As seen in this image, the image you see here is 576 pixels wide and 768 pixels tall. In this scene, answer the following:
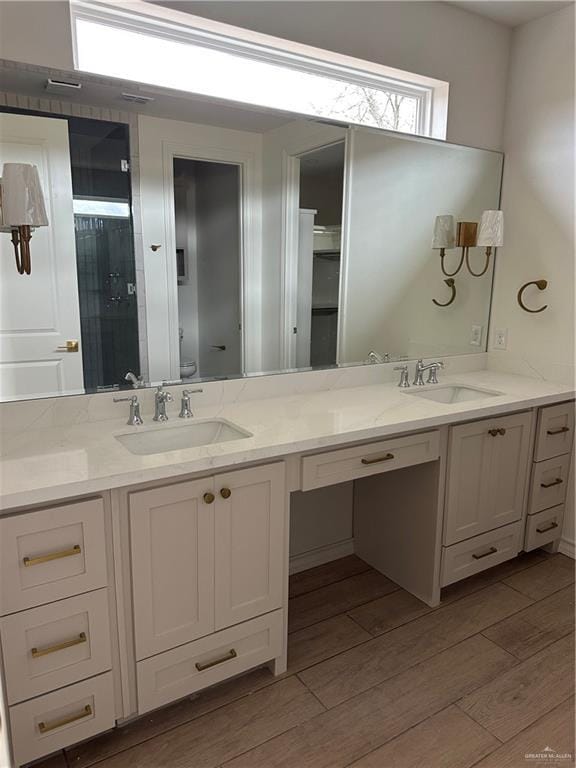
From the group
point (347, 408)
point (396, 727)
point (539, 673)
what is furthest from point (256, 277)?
point (539, 673)

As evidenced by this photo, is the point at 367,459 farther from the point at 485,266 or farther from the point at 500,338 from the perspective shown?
the point at 485,266

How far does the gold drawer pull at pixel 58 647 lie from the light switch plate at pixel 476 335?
2.37 meters

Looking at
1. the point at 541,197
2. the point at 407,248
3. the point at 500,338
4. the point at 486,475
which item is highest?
the point at 541,197

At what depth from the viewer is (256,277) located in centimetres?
221

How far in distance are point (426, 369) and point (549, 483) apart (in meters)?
0.80

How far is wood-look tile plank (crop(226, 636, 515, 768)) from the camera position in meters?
1.61

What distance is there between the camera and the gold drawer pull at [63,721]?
1488 millimetres

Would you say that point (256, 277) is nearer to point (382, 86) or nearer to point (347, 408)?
point (347, 408)

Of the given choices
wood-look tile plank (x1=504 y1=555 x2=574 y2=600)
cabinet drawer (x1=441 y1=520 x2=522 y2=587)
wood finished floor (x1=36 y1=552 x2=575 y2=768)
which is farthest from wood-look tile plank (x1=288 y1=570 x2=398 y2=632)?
wood-look tile plank (x1=504 y1=555 x2=574 y2=600)

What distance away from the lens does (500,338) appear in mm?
3002

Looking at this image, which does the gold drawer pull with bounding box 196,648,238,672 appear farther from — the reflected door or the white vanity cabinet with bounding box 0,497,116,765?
the reflected door

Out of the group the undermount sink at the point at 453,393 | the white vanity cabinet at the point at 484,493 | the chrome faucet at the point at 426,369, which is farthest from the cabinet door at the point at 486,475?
the chrome faucet at the point at 426,369

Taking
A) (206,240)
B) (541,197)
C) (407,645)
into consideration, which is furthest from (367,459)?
(541,197)

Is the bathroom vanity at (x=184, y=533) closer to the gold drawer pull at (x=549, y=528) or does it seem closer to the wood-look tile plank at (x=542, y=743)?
the gold drawer pull at (x=549, y=528)
